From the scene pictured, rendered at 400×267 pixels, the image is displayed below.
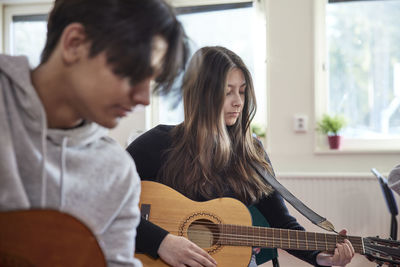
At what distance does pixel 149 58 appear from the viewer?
0.75m

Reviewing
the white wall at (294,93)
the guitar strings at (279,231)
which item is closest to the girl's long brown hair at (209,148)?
the guitar strings at (279,231)

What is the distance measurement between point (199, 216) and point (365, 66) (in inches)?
107

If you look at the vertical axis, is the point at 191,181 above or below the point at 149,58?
below

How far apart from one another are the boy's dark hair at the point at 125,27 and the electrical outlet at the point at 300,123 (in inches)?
112

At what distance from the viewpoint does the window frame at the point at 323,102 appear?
349 centimetres

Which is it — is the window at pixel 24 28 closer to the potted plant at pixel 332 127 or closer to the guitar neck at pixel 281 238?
the potted plant at pixel 332 127

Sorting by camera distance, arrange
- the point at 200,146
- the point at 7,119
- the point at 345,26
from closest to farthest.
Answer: the point at 7,119 < the point at 200,146 < the point at 345,26

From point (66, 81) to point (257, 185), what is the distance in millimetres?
1108

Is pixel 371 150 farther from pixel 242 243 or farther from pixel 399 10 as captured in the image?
pixel 242 243

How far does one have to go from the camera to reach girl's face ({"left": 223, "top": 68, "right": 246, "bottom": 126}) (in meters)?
1.70

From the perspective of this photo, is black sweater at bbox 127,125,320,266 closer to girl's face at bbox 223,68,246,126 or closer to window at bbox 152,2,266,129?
girl's face at bbox 223,68,246,126

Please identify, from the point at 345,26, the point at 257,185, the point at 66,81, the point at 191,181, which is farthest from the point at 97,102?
the point at 345,26

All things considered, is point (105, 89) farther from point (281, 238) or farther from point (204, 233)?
point (281, 238)

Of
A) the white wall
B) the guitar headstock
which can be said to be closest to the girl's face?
the guitar headstock
